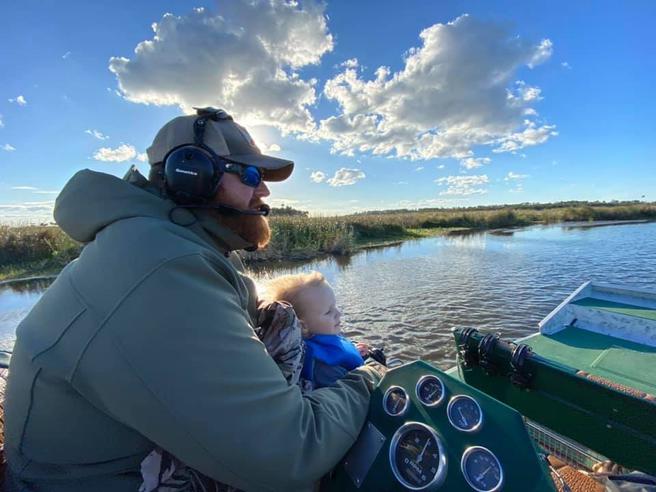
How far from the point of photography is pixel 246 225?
1.58m

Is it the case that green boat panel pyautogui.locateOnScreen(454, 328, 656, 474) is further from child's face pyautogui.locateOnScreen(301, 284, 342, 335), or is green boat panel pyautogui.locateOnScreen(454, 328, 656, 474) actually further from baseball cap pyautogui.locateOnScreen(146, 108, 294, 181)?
baseball cap pyautogui.locateOnScreen(146, 108, 294, 181)

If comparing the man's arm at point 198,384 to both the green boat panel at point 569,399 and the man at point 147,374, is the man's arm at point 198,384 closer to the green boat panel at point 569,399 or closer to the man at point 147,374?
the man at point 147,374

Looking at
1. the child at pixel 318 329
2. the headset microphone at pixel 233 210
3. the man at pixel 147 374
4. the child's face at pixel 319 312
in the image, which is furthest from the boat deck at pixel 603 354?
the headset microphone at pixel 233 210

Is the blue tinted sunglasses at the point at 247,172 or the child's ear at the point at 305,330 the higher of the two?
the blue tinted sunglasses at the point at 247,172

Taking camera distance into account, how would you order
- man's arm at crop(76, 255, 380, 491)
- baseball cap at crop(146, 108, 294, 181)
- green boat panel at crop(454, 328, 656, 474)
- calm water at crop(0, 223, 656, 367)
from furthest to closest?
1. calm water at crop(0, 223, 656, 367)
2. green boat panel at crop(454, 328, 656, 474)
3. baseball cap at crop(146, 108, 294, 181)
4. man's arm at crop(76, 255, 380, 491)

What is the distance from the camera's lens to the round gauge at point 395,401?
1.41m

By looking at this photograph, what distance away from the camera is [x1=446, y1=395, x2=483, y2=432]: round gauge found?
131 cm

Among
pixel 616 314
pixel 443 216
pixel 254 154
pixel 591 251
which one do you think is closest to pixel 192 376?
pixel 254 154

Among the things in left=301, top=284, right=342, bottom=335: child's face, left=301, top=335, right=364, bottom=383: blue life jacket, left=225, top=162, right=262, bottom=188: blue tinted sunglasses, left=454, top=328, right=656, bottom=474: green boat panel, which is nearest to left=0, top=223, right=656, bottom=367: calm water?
left=301, top=284, right=342, bottom=335: child's face

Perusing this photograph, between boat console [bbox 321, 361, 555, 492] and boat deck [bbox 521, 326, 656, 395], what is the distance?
11.6 ft

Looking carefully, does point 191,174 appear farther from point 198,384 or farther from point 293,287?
point 293,287

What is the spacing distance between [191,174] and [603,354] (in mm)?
5334

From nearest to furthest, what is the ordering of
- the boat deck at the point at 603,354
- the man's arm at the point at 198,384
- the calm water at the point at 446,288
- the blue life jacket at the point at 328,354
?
1. the man's arm at the point at 198,384
2. the blue life jacket at the point at 328,354
3. the boat deck at the point at 603,354
4. the calm water at the point at 446,288

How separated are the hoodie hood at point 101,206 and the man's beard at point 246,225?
0.55 ft
